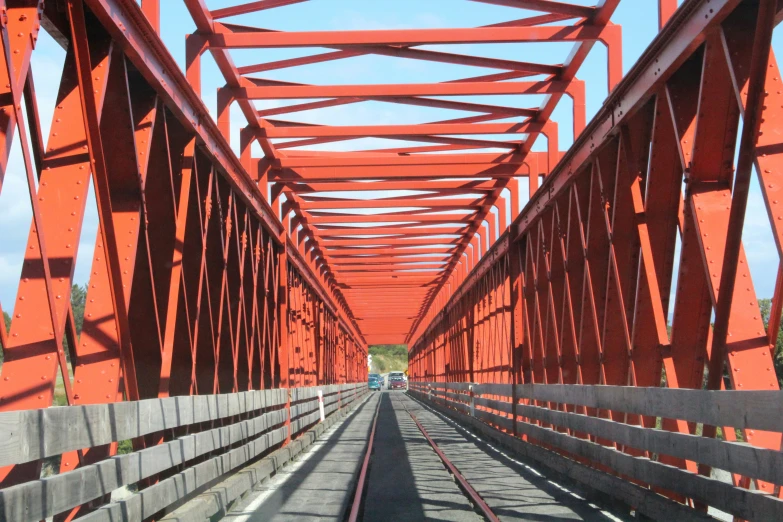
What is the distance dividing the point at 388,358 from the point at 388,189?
16277 cm

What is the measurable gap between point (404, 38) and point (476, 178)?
8.05m

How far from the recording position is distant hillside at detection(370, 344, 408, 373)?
166 metres

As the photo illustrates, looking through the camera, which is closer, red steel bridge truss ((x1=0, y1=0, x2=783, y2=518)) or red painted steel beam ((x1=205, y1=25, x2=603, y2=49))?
red steel bridge truss ((x1=0, y1=0, x2=783, y2=518))

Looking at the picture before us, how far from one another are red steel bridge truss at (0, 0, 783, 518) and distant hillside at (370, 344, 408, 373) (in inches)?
5501

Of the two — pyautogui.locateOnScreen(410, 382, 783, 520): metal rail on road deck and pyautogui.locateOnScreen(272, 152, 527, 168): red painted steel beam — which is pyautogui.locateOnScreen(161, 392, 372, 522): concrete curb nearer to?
pyautogui.locateOnScreen(410, 382, 783, 520): metal rail on road deck

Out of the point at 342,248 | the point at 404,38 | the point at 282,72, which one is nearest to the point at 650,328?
the point at 404,38

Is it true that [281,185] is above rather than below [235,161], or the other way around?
above

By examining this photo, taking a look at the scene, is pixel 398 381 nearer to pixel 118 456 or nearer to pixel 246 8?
pixel 246 8

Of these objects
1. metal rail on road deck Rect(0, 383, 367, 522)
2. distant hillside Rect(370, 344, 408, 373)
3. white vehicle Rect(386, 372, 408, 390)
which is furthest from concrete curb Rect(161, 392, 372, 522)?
distant hillside Rect(370, 344, 408, 373)

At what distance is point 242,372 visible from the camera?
1778 cm

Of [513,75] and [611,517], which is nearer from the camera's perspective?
[611,517]

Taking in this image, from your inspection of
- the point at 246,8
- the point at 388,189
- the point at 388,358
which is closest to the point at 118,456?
the point at 246,8

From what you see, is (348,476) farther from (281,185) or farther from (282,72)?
(281,185)

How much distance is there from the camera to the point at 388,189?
1877cm
